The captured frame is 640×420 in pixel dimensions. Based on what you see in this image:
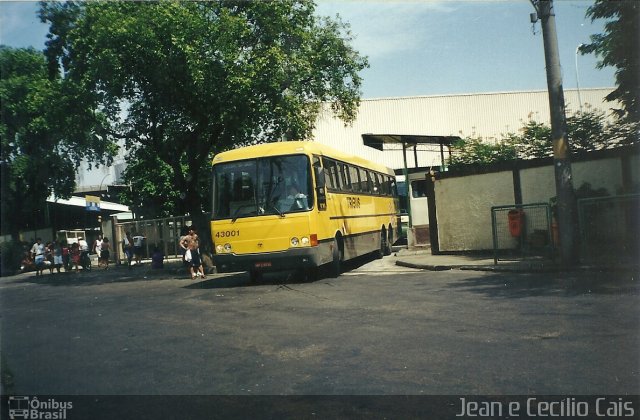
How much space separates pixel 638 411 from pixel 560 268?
8.85 metres

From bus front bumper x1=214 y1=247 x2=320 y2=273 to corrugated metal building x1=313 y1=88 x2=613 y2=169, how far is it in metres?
35.8

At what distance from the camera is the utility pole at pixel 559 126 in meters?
12.7

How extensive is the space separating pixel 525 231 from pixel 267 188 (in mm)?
6570

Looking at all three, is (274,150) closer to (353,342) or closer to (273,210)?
Result: (273,210)

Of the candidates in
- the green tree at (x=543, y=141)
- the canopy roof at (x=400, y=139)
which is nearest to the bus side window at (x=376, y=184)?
the canopy roof at (x=400, y=139)

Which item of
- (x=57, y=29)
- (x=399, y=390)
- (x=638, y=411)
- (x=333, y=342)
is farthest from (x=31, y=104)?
(x=638, y=411)

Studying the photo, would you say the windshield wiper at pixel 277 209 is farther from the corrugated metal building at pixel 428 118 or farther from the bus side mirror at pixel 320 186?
the corrugated metal building at pixel 428 118

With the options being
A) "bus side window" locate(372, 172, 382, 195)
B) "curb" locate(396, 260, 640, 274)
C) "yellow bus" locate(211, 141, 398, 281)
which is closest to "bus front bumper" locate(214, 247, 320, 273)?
"yellow bus" locate(211, 141, 398, 281)

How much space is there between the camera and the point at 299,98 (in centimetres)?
2030

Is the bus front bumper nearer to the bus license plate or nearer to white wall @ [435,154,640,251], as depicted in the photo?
the bus license plate

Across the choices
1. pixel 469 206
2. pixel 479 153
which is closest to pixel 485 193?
pixel 469 206

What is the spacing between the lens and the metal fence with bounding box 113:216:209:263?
3080 centimetres

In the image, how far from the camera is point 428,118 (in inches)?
1989

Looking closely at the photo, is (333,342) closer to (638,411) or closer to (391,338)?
(391,338)
